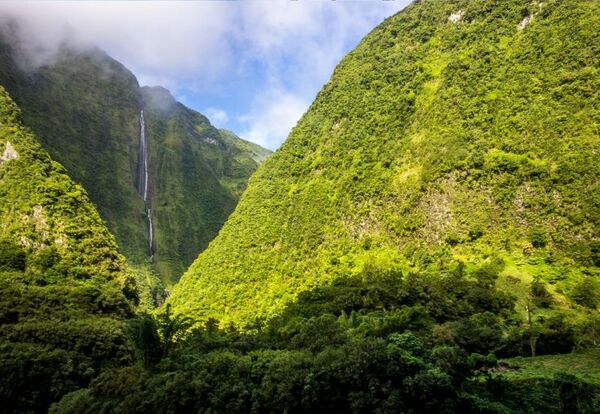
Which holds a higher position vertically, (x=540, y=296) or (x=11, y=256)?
(x=11, y=256)

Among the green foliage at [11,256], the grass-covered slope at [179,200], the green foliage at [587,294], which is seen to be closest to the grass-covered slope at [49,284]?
the green foliage at [11,256]

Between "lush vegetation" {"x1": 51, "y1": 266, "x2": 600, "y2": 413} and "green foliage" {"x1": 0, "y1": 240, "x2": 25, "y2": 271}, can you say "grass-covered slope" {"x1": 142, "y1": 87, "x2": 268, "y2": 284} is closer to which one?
"green foliage" {"x1": 0, "y1": 240, "x2": 25, "y2": 271}

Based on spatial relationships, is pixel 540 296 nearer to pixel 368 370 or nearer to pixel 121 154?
pixel 368 370

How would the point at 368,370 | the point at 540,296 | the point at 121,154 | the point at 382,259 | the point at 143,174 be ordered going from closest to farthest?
1. the point at 368,370
2. the point at 540,296
3. the point at 382,259
4. the point at 121,154
5. the point at 143,174

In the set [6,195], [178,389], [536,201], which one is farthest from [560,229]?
[6,195]

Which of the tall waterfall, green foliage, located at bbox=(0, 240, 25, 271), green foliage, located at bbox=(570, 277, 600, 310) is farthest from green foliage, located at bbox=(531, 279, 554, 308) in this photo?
the tall waterfall

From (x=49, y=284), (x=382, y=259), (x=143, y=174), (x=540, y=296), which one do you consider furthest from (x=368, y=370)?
(x=143, y=174)

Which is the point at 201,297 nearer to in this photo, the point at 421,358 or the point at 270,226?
the point at 270,226
